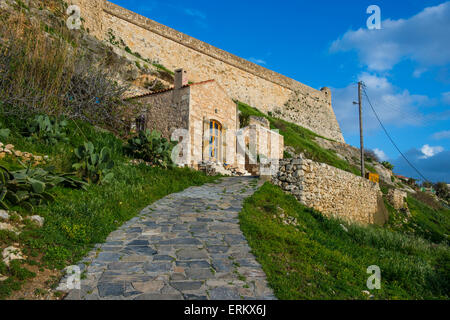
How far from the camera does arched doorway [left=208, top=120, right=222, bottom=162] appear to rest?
45.8 feet

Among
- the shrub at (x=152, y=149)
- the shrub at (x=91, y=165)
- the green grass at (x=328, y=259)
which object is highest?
the shrub at (x=152, y=149)

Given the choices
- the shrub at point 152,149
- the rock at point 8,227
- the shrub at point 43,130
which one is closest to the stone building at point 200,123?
the shrub at point 152,149

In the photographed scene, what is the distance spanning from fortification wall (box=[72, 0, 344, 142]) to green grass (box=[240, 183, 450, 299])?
21.3m

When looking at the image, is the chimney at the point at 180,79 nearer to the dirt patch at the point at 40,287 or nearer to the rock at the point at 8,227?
the rock at the point at 8,227

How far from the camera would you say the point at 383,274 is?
485cm

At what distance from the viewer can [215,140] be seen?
14.3 metres

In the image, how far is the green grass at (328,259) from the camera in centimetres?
362

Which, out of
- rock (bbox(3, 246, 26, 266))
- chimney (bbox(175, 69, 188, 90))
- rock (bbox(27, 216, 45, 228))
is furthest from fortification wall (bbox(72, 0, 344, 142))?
rock (bbox(3, 246, 26, 266))

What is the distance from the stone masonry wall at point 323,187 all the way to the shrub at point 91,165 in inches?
209

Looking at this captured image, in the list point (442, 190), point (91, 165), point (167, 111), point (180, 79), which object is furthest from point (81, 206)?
point (442, 190)

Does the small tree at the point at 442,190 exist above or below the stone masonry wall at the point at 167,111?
below

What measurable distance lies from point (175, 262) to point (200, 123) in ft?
32.8

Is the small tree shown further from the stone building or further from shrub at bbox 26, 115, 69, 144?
shrub at bbox 26, 115, 69, 144
